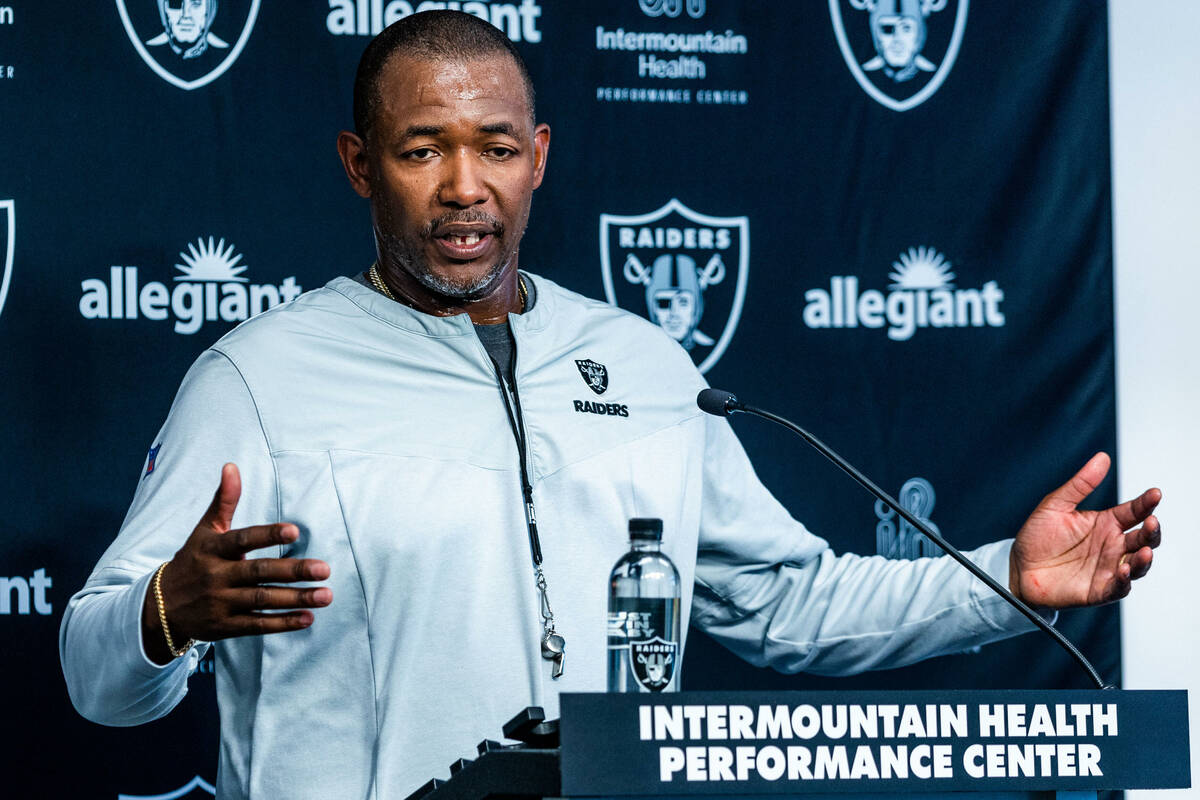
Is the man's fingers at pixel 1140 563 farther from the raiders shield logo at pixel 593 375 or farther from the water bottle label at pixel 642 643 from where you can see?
the raiders shield logo at pixel 593 375

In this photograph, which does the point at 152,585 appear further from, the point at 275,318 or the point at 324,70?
the point at 324,70

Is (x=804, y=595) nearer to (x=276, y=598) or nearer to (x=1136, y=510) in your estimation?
(x=1136, y=510)

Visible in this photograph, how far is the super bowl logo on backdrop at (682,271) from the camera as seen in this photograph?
2.80 meters

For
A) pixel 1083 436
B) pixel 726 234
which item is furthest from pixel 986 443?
pixel 726 234

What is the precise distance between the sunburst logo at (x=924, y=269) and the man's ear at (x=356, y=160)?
1.21 meters

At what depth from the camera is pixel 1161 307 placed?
2.98 meters

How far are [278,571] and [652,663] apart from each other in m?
0.37

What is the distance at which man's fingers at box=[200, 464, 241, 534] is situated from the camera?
4.56 ft

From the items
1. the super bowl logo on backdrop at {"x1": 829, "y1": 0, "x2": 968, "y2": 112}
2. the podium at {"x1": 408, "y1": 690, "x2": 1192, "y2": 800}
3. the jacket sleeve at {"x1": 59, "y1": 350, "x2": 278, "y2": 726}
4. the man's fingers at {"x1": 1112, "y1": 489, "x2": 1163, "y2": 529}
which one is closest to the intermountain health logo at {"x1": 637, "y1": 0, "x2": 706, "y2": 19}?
the super bowl logo on backdrop at {"x1": 829, "y1": 0, "x2": 968, "y2": 112}

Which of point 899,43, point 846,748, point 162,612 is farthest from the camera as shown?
point 899,43

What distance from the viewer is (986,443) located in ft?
9.33

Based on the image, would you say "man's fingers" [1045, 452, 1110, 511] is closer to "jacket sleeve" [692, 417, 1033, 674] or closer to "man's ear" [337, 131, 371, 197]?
"jacket sleeve" [692, 417, 1033, 674]

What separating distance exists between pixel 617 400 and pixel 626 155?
2.72ft

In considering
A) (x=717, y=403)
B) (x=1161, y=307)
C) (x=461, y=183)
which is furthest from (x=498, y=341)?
(x=1161, y=307)
